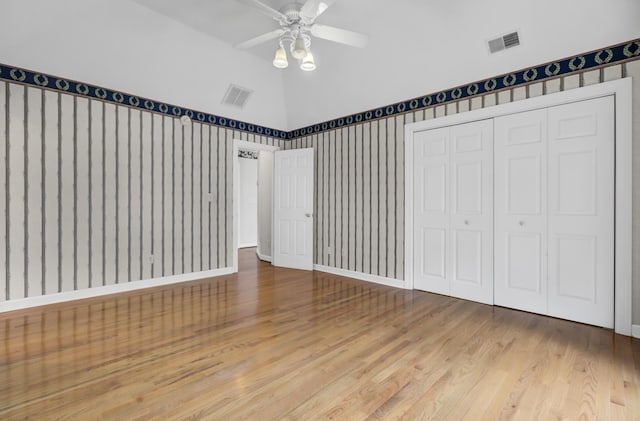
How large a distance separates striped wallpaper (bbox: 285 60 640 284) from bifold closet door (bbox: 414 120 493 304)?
0.26 metres

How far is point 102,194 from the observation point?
4078mm

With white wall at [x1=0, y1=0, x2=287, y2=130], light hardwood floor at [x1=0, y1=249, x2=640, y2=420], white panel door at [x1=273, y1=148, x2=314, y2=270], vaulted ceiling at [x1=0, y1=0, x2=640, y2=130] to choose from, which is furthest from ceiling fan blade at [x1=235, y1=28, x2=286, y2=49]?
light hardwood floor at [x1=0, y1=249, x2=640, y2=420]

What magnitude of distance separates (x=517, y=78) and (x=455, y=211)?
5.20ft

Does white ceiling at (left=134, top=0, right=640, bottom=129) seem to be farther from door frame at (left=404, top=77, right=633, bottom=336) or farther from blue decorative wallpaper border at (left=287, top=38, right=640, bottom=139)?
door frame at (left=404, top=77, right=633, bottom=336)

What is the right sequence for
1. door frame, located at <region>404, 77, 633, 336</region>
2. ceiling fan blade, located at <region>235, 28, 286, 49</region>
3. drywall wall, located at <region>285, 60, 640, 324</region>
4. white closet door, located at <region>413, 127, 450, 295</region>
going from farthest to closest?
drywall wall, located at <region>285, 60, 640, 324</region>, white closet door, located at <region>413, 127, 450, 295</region>, ceiling fan blade, located at <region>235, 28, 286, 49</region>, door frame, located at <region>404, 77, 633, 336</region>

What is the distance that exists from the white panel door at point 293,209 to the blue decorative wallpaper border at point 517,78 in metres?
1.25

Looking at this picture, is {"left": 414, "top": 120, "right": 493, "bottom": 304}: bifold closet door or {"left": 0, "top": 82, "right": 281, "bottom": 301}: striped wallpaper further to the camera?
{"left": 414, "top": 120, "right": 493, "bottom": 304}: bifold closet door

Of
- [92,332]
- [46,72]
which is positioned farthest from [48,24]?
[92,332]

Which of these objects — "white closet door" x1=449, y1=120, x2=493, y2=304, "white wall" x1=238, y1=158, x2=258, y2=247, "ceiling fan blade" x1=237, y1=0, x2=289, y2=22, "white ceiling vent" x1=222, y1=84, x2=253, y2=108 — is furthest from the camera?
"white wall" x1=238, y1=158, x2=258, y2=247

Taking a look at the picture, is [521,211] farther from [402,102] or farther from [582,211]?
[402,102]

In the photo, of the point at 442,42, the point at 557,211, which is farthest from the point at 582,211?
the point at 442,42

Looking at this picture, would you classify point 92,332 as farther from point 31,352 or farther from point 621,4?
point 621,4

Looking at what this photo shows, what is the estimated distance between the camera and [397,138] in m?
4.46

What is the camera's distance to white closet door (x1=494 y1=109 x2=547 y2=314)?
330cm
